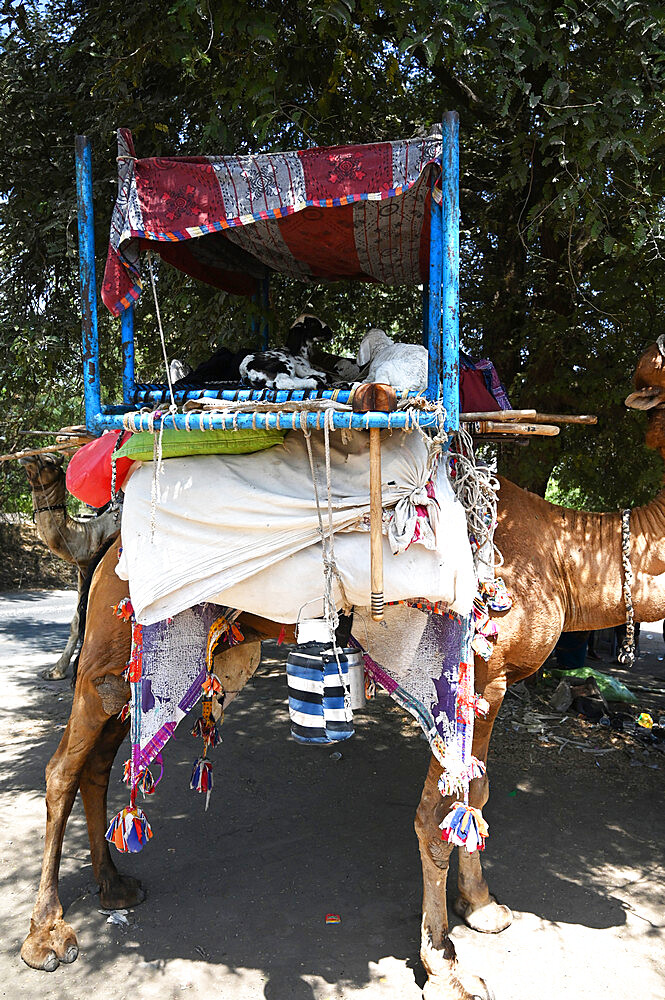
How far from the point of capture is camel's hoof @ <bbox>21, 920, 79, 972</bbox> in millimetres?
3160

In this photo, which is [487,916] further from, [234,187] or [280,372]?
[234,187]

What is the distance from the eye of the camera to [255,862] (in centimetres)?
389

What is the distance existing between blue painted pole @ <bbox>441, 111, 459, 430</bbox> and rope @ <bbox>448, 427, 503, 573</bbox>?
336 millimetres

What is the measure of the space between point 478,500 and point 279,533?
2.63 feet

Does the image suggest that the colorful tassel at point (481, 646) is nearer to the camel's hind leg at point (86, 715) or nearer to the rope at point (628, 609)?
the rope at point (628, 609)

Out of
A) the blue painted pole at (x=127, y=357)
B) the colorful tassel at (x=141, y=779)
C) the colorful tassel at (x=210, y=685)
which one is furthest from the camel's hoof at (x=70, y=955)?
the blue painted pole at (x=127, y=357)

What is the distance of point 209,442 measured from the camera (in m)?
2.93

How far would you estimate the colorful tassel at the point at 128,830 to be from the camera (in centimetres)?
306

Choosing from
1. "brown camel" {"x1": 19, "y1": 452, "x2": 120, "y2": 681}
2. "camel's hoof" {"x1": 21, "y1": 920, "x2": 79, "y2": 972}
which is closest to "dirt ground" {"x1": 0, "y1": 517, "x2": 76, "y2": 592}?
"brown camel" {"x1": 19, "y1": 452, "x2": 120, "y2": 681}

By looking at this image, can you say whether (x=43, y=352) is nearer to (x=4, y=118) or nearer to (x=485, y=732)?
(x=4, y=118)

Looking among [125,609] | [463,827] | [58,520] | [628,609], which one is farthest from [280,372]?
[58,520]

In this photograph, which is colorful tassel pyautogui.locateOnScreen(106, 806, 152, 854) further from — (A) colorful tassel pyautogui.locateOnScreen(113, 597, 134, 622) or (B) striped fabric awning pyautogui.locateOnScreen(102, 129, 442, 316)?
(B) striped fabric awning pyautogui.locateOnScreen(102, 129, 442, 316)

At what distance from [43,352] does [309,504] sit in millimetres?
3119

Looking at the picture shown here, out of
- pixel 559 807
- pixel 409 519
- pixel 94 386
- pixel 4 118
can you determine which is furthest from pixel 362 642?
pixel 4 118
